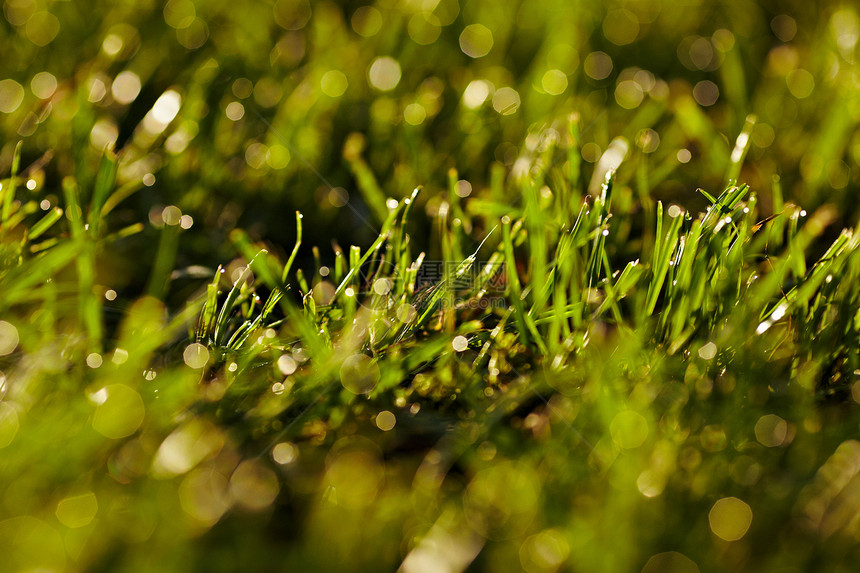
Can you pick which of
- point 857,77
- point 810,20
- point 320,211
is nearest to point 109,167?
point 320,211

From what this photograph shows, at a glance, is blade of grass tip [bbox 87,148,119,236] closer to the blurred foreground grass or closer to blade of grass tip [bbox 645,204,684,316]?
the blurred foreground grass

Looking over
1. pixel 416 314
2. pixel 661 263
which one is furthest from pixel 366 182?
pixel 661 263

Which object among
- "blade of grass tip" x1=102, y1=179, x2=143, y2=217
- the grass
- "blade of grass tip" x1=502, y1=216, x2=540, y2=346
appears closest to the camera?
the grass

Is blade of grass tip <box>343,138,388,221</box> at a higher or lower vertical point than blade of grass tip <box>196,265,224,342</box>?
higher

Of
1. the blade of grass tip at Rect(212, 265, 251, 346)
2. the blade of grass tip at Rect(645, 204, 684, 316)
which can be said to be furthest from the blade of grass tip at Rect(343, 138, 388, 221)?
the blade of grass tip at Rect(645, 204, 684, 316)

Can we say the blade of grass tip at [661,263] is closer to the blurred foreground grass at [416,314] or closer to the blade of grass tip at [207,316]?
the blurred foreground grass at [416,314]

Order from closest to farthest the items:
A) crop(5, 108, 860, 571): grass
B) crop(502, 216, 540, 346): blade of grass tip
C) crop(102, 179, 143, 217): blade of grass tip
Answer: crop(5, 108, 860, 571): grass < crop(502, 216, 540, 346): blade of grass tip < crop(102, 179, 143, 217): blade of grass tip

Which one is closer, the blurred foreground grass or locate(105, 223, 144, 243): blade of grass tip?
the blurred foreground grass

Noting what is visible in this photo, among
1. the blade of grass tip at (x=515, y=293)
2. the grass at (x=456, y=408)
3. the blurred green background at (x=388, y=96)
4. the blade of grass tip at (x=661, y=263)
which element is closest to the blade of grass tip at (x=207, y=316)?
the grass at (x=456, y=408)

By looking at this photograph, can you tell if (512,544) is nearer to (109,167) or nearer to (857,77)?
(109,167)
